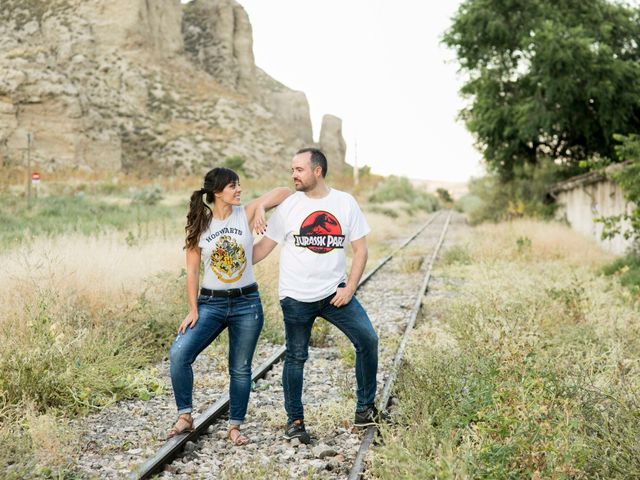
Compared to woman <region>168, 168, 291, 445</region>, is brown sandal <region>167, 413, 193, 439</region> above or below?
below

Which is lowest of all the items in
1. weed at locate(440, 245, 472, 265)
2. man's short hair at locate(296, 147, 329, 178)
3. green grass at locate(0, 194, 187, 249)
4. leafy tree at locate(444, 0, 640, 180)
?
weed at locate(440, 245, 472, 265)

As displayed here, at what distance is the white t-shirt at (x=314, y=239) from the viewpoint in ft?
14.7

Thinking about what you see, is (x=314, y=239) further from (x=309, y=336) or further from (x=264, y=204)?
(x=309, y=336)

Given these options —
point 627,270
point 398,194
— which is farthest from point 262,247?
point 398,194

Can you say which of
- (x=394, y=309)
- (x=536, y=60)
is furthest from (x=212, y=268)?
(x=536, y=60)

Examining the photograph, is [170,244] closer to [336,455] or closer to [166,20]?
[336,455]

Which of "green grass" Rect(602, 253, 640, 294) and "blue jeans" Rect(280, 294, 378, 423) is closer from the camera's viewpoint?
"blue jeans" Rect(280, 294, 378, 423)

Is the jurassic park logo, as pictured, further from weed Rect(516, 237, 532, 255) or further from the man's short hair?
weed Rect(516, 237, 532, 255)

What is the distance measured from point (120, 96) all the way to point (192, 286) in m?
56.8

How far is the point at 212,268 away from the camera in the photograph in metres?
4.62

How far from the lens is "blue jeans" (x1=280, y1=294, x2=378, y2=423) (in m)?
4.59

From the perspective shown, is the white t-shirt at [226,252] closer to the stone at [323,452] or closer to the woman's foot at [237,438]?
the woman's foot at [237,438]

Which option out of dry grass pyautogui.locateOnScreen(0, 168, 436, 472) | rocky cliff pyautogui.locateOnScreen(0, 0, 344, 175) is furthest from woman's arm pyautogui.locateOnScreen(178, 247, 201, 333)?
rocky cliff pyautogui.locateOnScreen(0, 0, 344, 175)

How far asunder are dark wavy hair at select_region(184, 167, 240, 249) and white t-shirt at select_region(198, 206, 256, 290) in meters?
0.05
